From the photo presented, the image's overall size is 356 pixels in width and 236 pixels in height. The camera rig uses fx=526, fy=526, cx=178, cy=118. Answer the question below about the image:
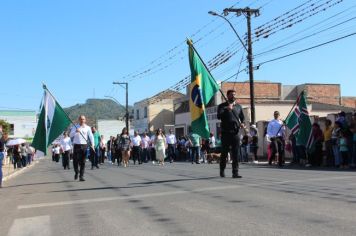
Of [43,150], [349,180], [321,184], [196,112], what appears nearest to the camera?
[321,184]

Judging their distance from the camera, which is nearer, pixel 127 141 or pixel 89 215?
pixel 89 215

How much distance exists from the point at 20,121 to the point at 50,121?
97.4 meters

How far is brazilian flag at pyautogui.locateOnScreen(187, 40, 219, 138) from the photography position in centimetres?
1262

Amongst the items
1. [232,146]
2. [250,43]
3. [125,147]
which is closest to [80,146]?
[232,146]

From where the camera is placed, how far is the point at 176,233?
584 centimetres

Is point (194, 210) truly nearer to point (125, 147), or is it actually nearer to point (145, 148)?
point (125, 147)

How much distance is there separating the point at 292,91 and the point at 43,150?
4903 cm

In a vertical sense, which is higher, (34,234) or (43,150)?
(43,150)

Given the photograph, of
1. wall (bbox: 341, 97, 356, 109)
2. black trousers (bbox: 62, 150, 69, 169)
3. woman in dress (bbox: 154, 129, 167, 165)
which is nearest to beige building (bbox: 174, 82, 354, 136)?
wall (bbox: 341, 97, 356, 109)

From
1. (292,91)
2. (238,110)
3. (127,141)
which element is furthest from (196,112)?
(292,91)

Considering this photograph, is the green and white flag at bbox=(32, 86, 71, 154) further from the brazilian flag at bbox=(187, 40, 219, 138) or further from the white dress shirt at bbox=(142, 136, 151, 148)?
the white dress shirt at bbox=(142, 136, 151, 148)

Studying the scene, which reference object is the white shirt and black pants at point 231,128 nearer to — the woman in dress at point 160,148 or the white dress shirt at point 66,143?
the white dress shirt at point 66,143

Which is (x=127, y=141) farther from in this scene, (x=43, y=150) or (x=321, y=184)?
(x=321, y=184)

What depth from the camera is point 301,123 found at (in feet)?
60.8
